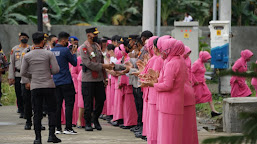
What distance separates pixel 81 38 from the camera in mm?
22234

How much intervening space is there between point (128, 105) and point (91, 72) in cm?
161

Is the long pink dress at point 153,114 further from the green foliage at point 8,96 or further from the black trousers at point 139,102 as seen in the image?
the green foliage at point 8,96

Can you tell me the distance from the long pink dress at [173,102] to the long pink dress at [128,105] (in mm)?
4643

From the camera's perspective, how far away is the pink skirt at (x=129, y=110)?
11.1m

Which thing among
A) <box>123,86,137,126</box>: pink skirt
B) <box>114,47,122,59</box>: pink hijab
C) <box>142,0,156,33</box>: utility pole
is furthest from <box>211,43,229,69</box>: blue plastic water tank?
<box>123,86,137,126</box>: pink skirt

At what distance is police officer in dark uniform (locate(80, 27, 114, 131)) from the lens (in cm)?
984

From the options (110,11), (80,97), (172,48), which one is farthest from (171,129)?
(110,11)

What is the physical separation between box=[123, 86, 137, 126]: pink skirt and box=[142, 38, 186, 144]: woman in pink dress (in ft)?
15.3

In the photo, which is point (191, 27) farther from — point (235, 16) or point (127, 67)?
point (235, 16)

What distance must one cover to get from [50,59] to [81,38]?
14147mm

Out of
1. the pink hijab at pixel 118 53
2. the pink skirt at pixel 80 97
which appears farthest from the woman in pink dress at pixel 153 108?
the pink hijab at pixel 118 53

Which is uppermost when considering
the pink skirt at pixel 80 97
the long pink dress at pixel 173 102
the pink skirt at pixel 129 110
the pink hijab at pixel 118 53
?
the pink hijab at pixel 118 53

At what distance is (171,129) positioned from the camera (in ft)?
20.9

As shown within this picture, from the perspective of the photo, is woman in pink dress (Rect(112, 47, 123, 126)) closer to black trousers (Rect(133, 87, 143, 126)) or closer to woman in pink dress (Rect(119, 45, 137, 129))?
woman in pink dress (Rect(119, 45, 137, 129))
